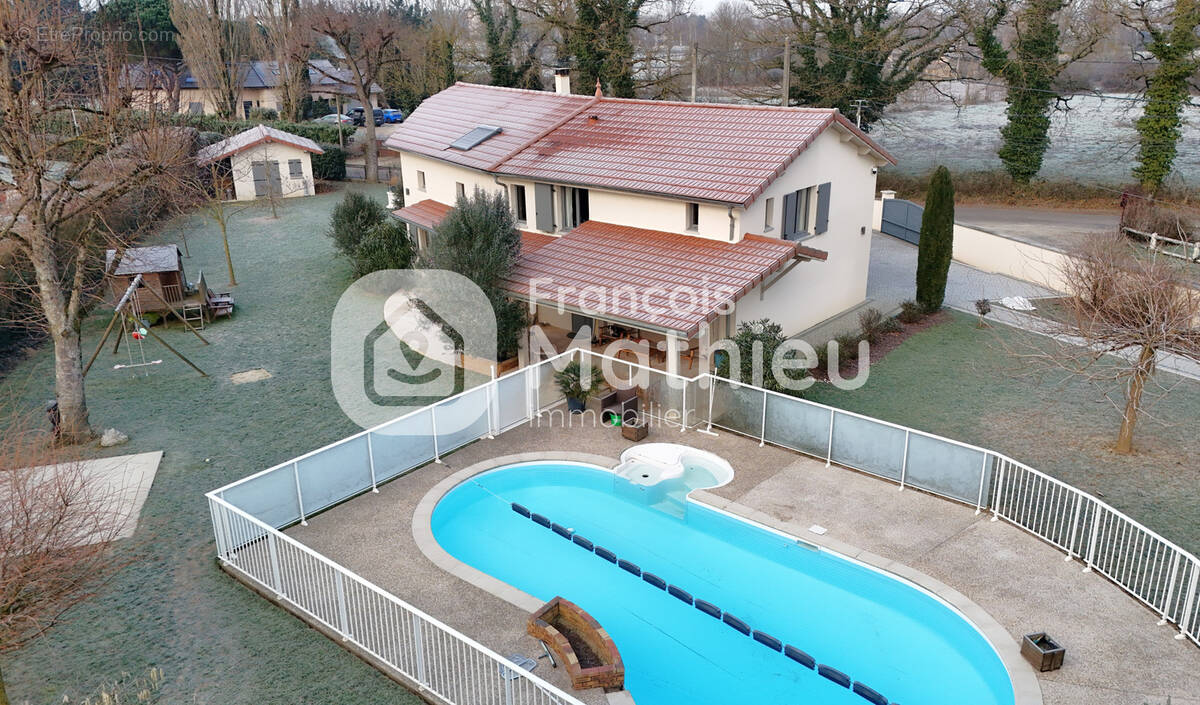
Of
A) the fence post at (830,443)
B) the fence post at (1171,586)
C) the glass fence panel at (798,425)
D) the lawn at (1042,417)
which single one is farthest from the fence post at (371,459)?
the fence post at (1171,586)

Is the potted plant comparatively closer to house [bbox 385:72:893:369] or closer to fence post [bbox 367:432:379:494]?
house [bbox 385:72:893:369]

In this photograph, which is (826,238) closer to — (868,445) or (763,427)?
(763,427)

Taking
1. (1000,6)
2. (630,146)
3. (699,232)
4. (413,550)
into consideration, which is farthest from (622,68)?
(413,550)

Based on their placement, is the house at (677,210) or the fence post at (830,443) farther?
the house at (677,210)

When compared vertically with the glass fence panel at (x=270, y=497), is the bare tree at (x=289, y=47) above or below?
above

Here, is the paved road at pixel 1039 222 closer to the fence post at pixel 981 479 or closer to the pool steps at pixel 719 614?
the fence post at pixel 981 479

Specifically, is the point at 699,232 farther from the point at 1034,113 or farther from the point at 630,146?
the point at 1034,113

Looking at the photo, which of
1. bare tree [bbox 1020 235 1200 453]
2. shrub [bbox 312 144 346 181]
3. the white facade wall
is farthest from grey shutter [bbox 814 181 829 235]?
shrub [bbox 312 144 346 181]
